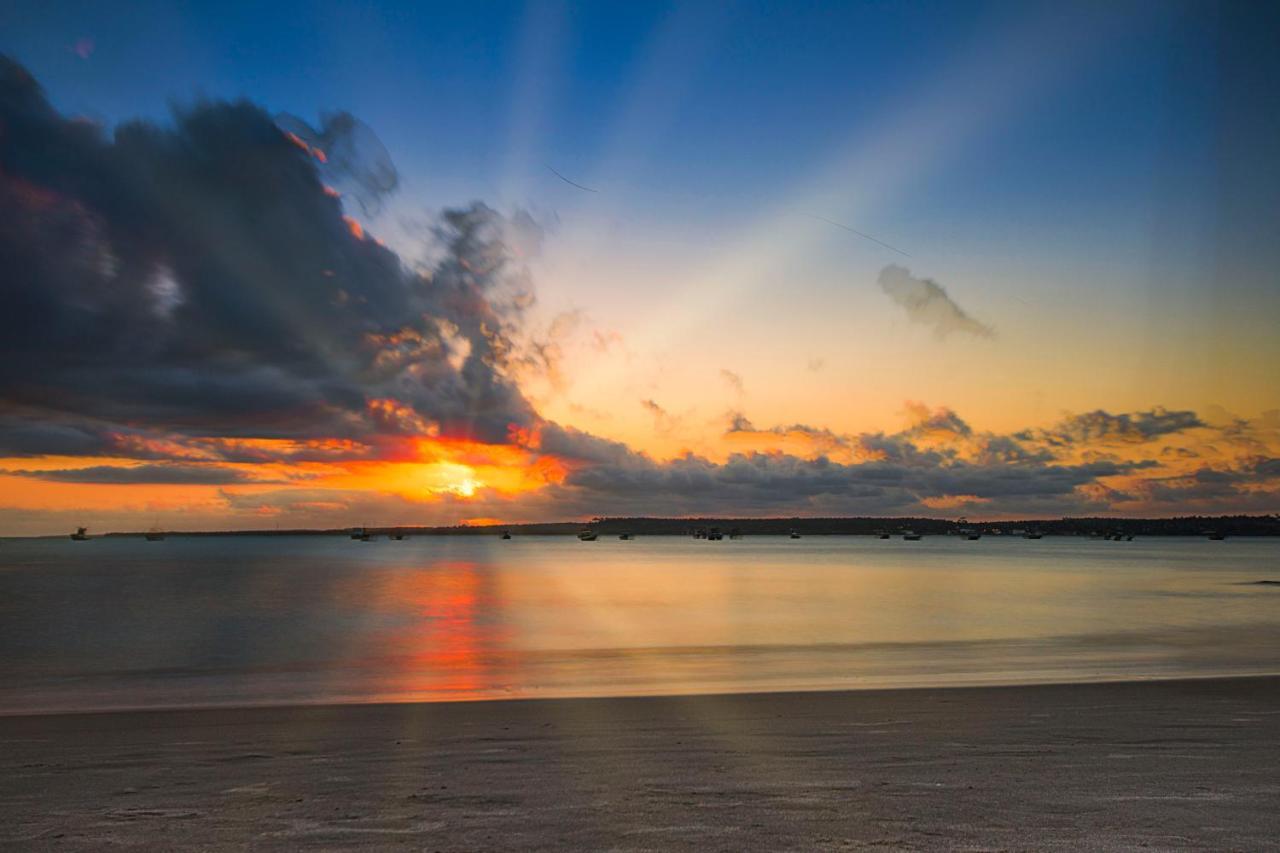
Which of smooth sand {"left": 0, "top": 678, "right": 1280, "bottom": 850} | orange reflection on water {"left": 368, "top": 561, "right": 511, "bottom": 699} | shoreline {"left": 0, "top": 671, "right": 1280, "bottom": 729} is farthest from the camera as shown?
orange reflection on water {"left": 368, "top": 561, "right": 511, "bottom": 699}

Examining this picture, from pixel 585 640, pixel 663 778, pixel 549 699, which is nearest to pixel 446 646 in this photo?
pixel 585 640

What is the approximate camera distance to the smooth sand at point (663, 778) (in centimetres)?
875

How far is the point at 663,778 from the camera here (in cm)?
1112

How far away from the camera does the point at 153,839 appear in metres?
8.76

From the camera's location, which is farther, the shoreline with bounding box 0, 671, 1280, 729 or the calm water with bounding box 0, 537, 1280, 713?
the calm water with bounding box 0, 537, 1280, 713

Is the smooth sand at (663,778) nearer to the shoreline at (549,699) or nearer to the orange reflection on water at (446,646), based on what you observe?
the shoreline at (549,699)

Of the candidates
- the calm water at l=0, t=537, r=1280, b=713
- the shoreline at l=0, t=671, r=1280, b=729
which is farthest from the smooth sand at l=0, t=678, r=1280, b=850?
the calm water at l=0, t=537, r=1280, b=713

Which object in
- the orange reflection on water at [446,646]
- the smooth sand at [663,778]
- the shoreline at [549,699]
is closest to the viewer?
the smooth sand at [663,778]

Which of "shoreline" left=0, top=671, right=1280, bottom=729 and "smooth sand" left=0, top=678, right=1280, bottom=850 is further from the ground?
"smooth sand" left=0, top=678, right=1280, bottom=850

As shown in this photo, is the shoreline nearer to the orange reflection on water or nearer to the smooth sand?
the smooth sand

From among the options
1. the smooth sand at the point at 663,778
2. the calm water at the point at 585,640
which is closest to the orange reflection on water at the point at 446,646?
the calm water at the point at 585,640

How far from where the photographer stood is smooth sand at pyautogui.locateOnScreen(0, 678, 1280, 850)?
875 centimetres

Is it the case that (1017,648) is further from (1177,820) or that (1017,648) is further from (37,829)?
(37,829)

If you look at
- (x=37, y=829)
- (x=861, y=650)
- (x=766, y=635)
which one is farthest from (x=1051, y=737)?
(x=766, y=635)
